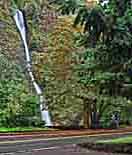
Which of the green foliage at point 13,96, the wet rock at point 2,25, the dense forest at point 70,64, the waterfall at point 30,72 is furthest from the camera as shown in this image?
the wet rock at point 2,25

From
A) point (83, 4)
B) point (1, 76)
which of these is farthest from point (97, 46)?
point (1, 76)

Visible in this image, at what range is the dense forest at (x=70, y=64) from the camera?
14.4 meters

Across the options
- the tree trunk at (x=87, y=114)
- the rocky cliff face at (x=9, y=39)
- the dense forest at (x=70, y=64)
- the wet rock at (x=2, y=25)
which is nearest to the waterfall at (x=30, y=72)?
the dense forest at (x=70, y=64)

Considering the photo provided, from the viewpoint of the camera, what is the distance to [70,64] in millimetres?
34188

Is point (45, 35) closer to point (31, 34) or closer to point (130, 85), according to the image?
point (31, 34)

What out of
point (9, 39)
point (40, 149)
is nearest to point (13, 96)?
point (9, 39)

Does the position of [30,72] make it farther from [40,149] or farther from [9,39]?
[40,149]

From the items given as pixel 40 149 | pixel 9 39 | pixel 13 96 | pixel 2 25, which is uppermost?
pixel 2 25

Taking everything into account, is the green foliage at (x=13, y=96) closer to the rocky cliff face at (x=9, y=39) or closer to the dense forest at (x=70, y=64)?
the dense forest at (x=70, y=64)

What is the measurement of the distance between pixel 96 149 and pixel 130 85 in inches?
145

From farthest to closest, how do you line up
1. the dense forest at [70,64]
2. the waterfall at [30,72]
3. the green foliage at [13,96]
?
1. the waterfall at [30,72]
2. the green foliage at [13,96]
3. the dense forest at [70,64]

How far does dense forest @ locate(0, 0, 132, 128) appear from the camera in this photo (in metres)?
14.4

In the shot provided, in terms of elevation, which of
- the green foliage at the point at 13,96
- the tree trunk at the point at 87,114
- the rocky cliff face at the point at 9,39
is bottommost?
the tree trunk at the point at 87,114

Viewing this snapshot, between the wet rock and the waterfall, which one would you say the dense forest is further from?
the waterfall
